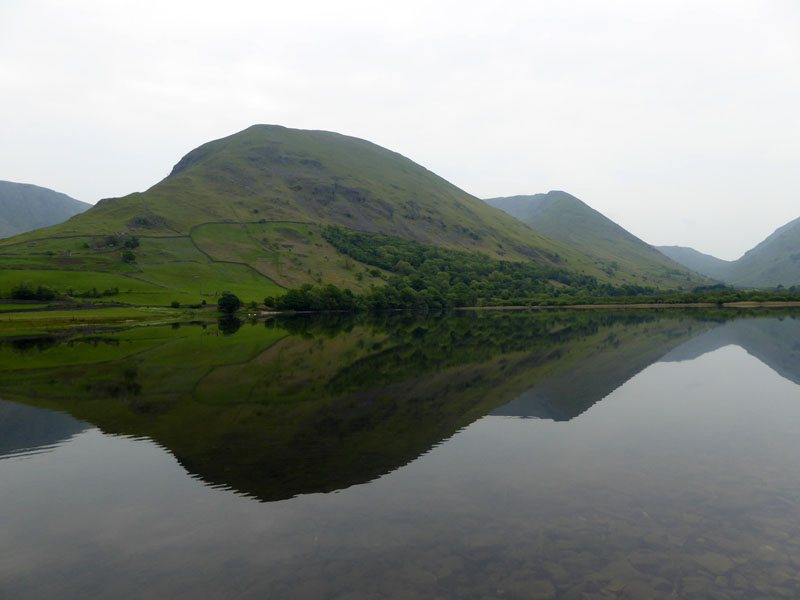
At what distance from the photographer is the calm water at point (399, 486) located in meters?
13.1

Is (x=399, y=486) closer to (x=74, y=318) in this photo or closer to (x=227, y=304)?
(x=74, y=318)

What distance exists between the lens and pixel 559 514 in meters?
16.6

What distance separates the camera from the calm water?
43.1ft

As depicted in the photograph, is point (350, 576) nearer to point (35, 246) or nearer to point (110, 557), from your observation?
point (110, 557)

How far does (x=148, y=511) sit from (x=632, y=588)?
16496mm

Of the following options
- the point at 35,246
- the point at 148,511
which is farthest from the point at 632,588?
the point at 35,246

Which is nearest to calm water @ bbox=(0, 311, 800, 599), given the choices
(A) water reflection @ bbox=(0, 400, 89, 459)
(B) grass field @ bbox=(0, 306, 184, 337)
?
(A) water reflection @ bbox=(0, 400, 89, 459)

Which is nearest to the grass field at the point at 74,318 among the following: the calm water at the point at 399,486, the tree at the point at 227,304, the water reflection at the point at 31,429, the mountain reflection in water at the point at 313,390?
the tree at the point at 227,304

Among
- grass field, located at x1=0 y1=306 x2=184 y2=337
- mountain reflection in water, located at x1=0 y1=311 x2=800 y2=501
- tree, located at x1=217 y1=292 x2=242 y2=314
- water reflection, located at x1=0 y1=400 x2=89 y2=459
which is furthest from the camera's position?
tree, located at x1=217 y1=292 x2=242 y2=314

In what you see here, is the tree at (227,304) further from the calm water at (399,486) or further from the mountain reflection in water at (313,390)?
the calm water at (399,486)

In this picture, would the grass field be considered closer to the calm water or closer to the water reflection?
the calm water

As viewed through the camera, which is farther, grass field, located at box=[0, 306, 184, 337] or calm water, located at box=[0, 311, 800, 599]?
grass field, located at box=[0, 306, 184, 337]

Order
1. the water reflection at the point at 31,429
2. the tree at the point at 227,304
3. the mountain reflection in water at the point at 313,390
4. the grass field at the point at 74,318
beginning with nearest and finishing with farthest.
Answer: the mountain reflection in water at the point at 313,390 → the water reflection at the point at 31,429 → the grass field at the point at 74,318 → the tree at the point at 227,304

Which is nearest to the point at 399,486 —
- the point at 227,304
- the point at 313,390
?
the point at 313,390
